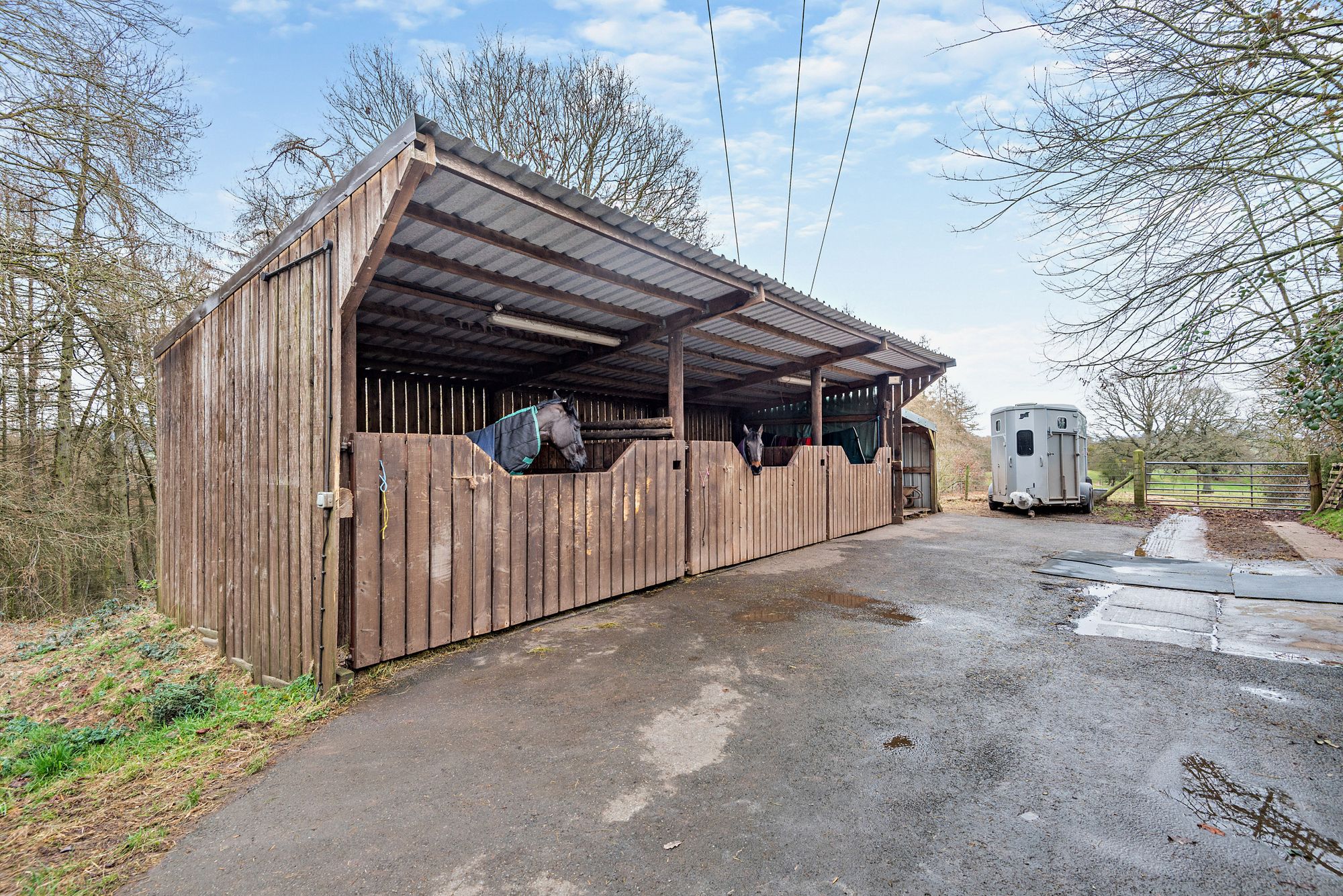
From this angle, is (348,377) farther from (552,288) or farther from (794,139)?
(794,139)

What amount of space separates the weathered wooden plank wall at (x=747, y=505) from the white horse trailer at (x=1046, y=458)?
6129mm

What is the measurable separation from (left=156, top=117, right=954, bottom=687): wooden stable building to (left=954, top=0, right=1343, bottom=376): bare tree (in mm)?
2372

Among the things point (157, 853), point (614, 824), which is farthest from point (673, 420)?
point (157, 853)

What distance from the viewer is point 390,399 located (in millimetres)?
7270

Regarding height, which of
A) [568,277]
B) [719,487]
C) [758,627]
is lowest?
[758,627]

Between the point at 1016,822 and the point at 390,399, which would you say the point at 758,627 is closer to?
the point at 1016,822

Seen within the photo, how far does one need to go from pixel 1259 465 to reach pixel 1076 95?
13332mm

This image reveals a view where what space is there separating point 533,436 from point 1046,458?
37.4 ft

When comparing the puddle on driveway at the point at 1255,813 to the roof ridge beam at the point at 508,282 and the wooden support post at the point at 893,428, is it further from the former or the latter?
the wooden support post at the point at 893,428

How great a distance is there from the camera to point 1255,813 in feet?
5.98

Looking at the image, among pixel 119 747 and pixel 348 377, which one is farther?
pixel 348 377

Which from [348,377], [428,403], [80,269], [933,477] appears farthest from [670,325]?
[933,477]

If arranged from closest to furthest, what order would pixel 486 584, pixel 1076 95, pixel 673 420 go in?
pixel 1076 95, pixel 486 584, pixel 673 420

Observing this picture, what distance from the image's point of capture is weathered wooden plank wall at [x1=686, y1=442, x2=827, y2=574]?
597 cm
